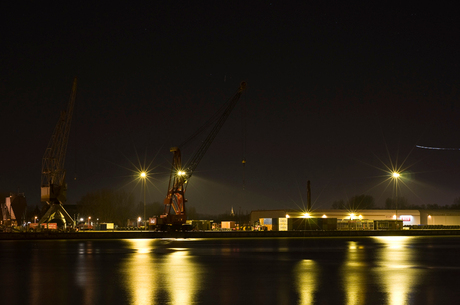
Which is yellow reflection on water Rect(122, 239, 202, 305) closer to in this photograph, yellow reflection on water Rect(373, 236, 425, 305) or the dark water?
the dark water

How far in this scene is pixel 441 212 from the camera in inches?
4560

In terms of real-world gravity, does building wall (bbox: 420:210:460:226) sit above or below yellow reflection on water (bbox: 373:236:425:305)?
below

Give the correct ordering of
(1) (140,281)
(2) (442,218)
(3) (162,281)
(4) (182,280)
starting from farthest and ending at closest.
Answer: (2) (442,218)
(4) (182,280)
(1) (140,281)
(3) (162,281)

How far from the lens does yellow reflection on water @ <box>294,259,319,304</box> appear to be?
14523 mm

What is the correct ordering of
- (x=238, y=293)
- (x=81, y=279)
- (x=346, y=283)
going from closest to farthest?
1. (x=238, y=293)
2. (x=346, y=283)
3. (x=81, y=279)

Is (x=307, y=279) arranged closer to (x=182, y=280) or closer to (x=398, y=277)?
(x=398, y=277)

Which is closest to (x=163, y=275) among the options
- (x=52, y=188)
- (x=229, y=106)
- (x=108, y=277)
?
(x=108, y=277)

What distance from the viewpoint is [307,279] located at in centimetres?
1855

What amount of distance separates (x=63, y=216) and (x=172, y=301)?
9349 cm

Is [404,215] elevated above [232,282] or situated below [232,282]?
below

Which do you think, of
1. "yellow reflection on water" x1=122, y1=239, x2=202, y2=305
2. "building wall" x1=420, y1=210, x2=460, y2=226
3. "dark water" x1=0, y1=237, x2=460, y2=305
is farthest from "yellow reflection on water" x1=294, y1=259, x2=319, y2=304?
"building wall" x1=420, y1=210, x2=460, y2=226

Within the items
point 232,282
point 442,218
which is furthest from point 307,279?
point 442,218

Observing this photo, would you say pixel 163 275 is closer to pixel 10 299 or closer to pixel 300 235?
pixel 10 299

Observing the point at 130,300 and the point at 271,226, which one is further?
the point at 271,226
